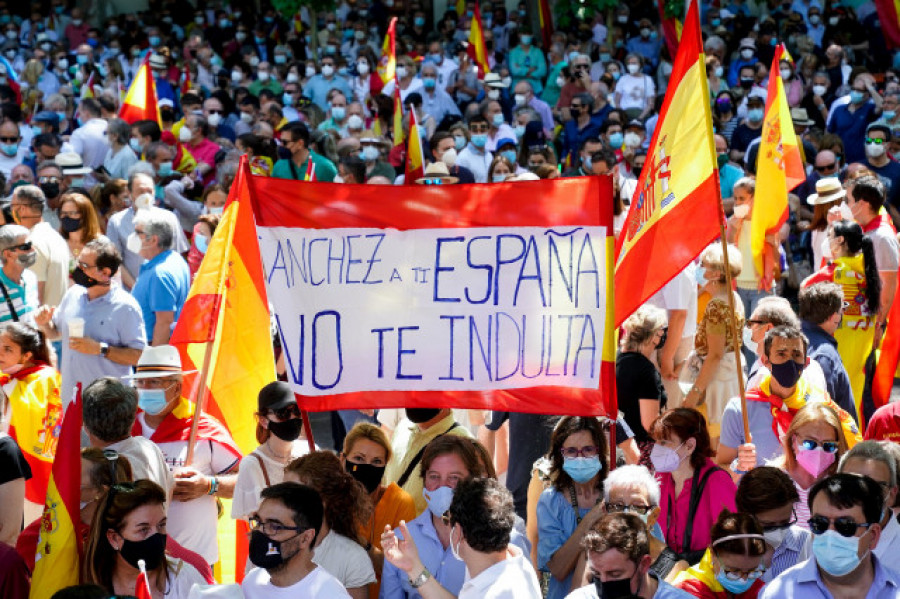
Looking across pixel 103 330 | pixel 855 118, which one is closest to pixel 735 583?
pixel 103 330

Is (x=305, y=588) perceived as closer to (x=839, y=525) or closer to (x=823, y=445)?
(x=839, y=525)

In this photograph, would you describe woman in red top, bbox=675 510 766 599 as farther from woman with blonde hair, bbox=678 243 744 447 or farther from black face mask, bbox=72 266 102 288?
black face mask, bbox=72 266 102 288

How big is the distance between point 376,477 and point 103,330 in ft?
9.25

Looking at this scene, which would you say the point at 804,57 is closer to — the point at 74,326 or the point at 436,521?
the point at 74,326

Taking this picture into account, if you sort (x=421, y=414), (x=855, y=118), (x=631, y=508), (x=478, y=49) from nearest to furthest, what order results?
1. (x=631, y=508)
2. (x=421, y=414)
3. (x=855, y=118)
4. (x=478, y=49)

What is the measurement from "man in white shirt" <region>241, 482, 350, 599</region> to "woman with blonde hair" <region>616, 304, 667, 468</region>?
8.35ft

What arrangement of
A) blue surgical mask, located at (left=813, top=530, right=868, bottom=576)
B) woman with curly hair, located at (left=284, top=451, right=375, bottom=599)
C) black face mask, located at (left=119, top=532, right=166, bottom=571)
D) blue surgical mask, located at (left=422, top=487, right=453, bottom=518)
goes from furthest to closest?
blue surgical mask, located at (left=422, top=487, right=453, bottom=518) < woman with curly hair, located at (left=284, top=451, right=375, bottom=599) < black face mask, located at (left=119, top=532, right=166, bottom=571) < blue surgical mask, located at (left=813, top=530, right=868, bottom=576)

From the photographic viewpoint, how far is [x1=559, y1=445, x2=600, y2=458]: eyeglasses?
5492mm

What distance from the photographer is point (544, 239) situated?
18.1ft

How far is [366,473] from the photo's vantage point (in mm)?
5504

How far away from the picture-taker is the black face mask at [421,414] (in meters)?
6.09

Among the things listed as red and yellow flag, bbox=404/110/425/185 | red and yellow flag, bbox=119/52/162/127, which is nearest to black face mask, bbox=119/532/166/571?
red and yellow flag, bbox=404/110/425/185

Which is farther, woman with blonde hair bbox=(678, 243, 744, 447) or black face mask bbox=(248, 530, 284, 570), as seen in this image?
woman with blonde hair bbox=(678, 243, 744, 447)

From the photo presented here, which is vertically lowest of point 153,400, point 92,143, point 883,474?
point 883,474
